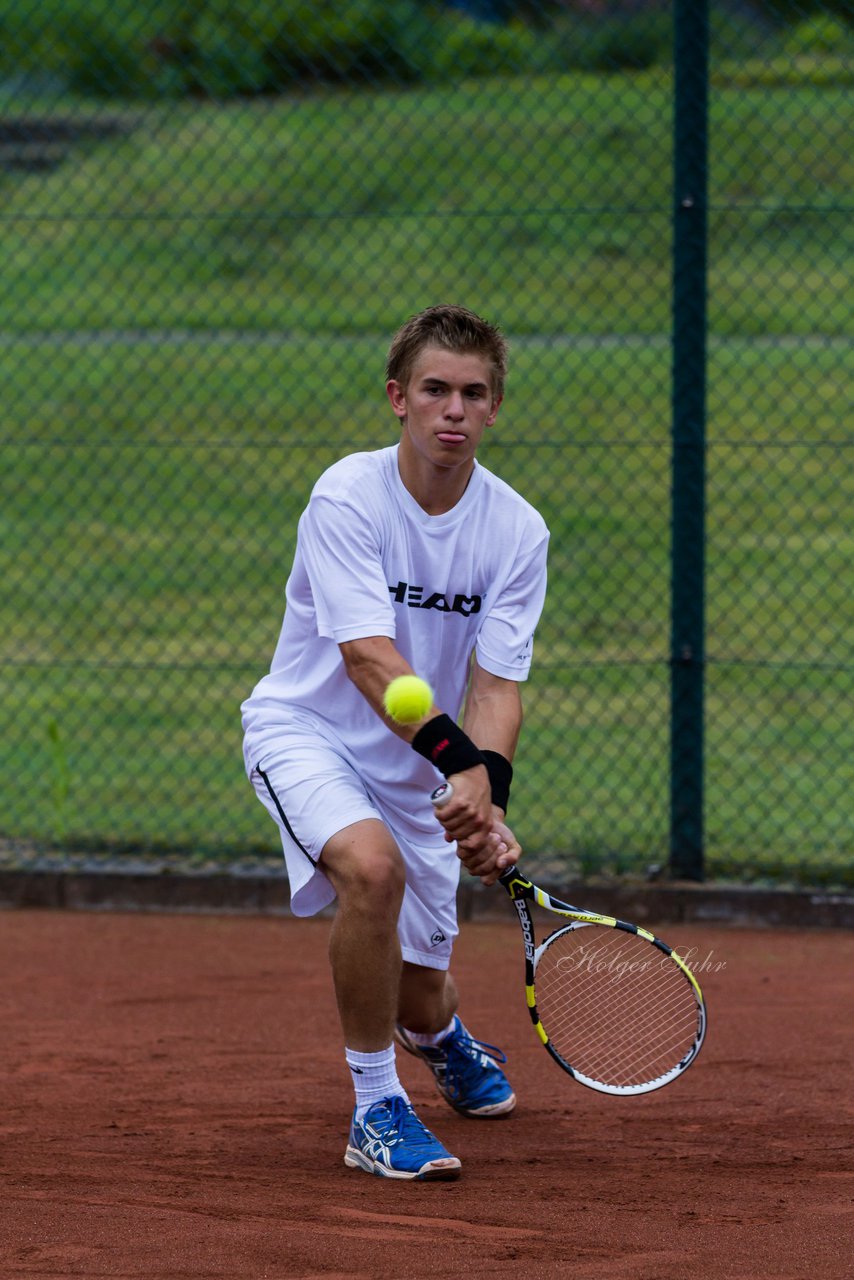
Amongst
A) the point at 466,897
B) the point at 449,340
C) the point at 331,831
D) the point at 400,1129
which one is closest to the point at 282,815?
A: the point at 331,831

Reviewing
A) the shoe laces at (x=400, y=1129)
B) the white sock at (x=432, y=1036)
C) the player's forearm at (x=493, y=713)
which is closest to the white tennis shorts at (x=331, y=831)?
the white sock at (x=432, y=1036)

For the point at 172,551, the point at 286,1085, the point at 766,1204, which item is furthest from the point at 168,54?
the point at 766,1204

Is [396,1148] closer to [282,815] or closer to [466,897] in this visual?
[282,815]

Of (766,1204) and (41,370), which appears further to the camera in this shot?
(41,370)

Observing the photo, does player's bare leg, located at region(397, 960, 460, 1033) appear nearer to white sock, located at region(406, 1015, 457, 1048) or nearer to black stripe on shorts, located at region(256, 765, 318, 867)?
white sock, located at region(406, 1015, 457, 1048)

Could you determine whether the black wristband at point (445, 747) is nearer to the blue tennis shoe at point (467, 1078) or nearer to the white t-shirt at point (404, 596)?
the white t-shirt at point (404, 596)

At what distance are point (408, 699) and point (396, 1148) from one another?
941 millimetres

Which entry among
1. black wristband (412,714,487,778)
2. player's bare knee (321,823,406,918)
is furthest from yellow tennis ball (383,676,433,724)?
player's bare knee (321,823,406,918)

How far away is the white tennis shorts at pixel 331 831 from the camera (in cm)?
376

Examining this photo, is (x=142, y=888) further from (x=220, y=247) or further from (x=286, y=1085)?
(x=220, y=247)

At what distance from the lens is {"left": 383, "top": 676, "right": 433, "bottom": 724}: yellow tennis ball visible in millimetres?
3488

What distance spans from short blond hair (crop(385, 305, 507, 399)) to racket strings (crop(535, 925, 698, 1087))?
1266 mm

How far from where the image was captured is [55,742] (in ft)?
21.5

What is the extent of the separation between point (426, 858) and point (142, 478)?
967cm
